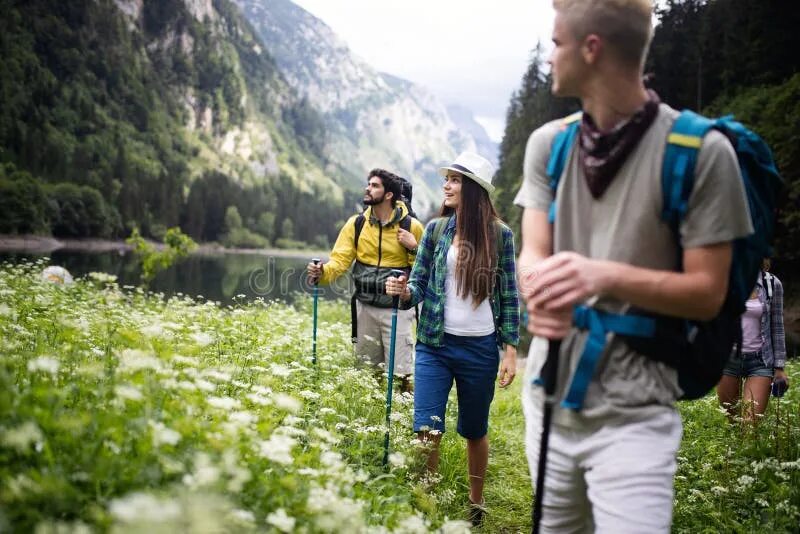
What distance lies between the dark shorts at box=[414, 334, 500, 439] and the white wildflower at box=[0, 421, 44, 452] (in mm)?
2824

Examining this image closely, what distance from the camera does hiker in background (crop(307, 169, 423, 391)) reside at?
6523 millimetres

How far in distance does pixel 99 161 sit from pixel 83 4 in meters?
90.5

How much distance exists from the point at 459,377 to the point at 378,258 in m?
2.54

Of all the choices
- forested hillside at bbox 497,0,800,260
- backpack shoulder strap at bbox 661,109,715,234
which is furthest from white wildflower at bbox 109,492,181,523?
forested hillside at bbox 497,0,800,260

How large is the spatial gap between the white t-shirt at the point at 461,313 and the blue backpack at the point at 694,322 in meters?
2.41

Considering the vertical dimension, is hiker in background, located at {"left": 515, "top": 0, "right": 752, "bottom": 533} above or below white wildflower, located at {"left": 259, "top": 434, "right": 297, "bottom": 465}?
above

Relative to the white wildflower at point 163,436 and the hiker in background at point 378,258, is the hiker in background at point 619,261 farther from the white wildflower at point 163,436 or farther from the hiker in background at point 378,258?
the hiker in background at point 378,258

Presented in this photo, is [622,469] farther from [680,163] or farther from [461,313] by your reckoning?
[461,313]

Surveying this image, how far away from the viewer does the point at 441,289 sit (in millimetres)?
4410

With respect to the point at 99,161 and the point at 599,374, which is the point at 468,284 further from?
the point at 99,161

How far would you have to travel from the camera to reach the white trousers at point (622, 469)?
5.78 ft

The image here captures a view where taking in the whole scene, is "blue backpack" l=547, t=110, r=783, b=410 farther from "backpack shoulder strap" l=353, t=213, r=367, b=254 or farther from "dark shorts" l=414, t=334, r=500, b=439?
"backpack shoulder strap" l=353, t=213, r=367, b=254

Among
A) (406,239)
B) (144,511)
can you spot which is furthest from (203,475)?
(406,239)

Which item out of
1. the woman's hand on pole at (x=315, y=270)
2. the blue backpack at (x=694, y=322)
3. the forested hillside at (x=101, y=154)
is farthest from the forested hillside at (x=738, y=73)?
the forested hillside at (x=101, y=154)
